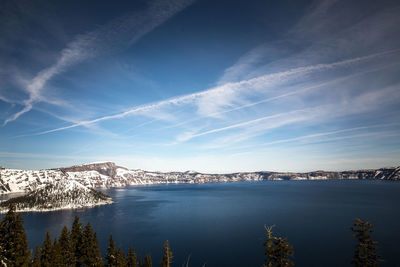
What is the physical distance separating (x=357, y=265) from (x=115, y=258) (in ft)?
160

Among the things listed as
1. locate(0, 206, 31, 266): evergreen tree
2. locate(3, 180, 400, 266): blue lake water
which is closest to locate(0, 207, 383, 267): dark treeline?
locate(0, 206, 31, 266): evergreen tree

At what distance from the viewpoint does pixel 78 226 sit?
2188 inches

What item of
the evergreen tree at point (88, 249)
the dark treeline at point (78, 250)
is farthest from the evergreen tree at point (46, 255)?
the evergreen tree at point (88, 249)

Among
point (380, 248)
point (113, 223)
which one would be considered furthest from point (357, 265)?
point (113, 223)

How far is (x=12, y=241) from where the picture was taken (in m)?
35.6

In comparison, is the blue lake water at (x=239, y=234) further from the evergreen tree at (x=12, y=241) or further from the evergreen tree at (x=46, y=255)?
the evergreen tree at (x=12, y=241)

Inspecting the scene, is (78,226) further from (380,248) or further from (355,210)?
(355,210)

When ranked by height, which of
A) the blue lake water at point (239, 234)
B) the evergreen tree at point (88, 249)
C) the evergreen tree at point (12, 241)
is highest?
the evergreen tree at point (12, 241)

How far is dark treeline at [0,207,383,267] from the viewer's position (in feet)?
93.9

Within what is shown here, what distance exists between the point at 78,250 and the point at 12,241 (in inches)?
861

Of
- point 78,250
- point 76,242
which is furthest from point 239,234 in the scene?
point 76,242

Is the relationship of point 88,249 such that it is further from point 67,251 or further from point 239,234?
point 239,234

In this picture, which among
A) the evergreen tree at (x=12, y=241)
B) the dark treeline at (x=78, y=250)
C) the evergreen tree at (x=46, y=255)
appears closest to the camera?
the dark treeline at (x=78, y=250)

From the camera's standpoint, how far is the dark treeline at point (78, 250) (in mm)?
28609
